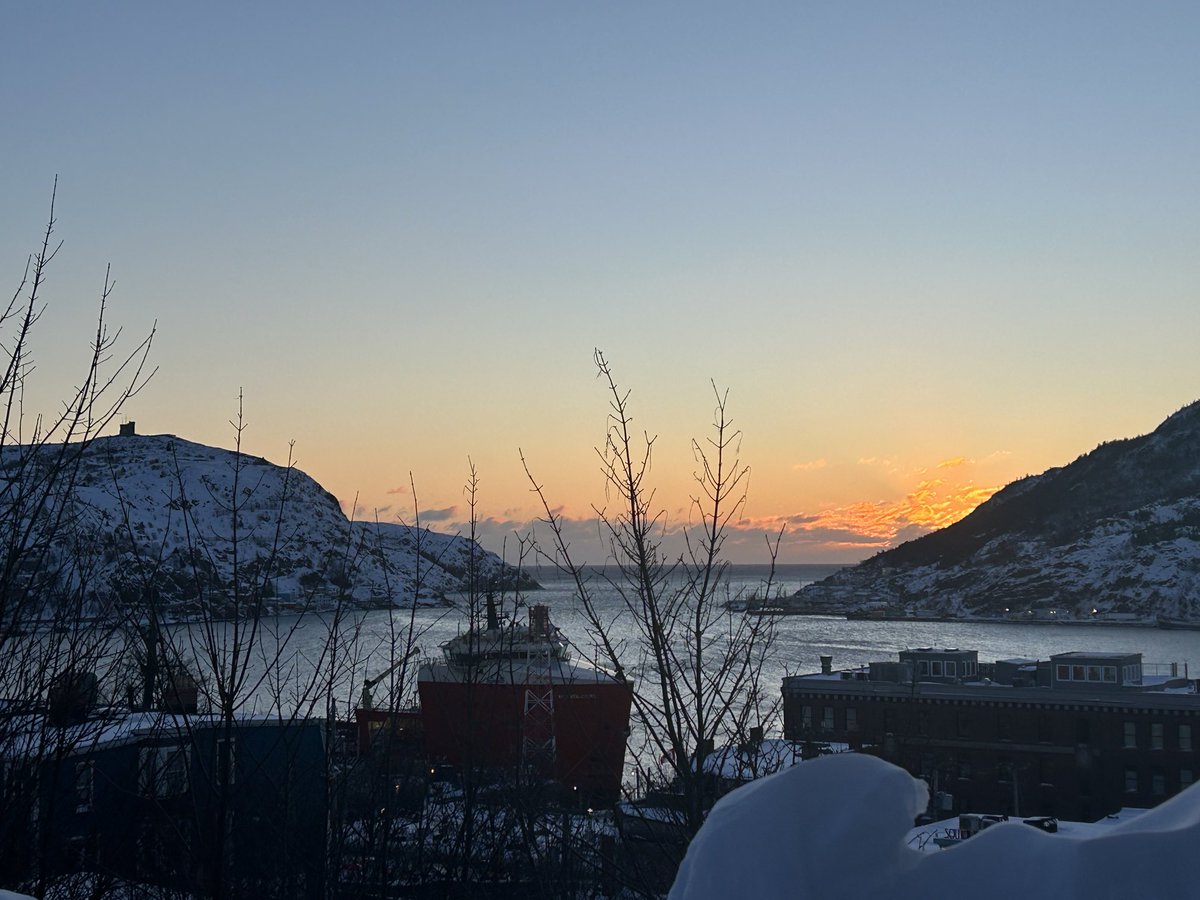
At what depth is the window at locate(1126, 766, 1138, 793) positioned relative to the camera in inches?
1267

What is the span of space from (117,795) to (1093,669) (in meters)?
34.1

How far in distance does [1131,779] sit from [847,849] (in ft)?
120

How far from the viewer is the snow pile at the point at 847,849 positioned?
119cm

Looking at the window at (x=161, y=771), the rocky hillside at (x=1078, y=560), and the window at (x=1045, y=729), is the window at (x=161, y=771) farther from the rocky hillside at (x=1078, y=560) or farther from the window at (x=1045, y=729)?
the rocky hillside at (x=1078, y=560)

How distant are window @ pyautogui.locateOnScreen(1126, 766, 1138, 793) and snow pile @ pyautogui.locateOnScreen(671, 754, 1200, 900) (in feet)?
118

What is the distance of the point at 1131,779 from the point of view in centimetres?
3269

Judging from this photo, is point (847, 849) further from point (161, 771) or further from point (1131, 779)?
point (1131, 779)

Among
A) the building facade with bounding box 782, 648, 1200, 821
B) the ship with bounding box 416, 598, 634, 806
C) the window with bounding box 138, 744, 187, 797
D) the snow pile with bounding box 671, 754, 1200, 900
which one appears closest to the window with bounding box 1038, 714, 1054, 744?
the building facade with bounding box 782, 648, 1200, 821

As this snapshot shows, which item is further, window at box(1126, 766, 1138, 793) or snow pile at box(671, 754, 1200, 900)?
window at box(1126, 766, 1138, 793)

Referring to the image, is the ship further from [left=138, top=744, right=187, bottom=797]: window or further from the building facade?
the building facade

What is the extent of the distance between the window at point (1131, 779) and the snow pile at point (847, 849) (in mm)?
35864

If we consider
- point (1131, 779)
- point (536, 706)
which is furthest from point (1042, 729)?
point (536, 706)

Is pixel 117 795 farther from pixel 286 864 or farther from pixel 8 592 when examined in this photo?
pixel 8 592

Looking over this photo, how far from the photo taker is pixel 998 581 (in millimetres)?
143250
